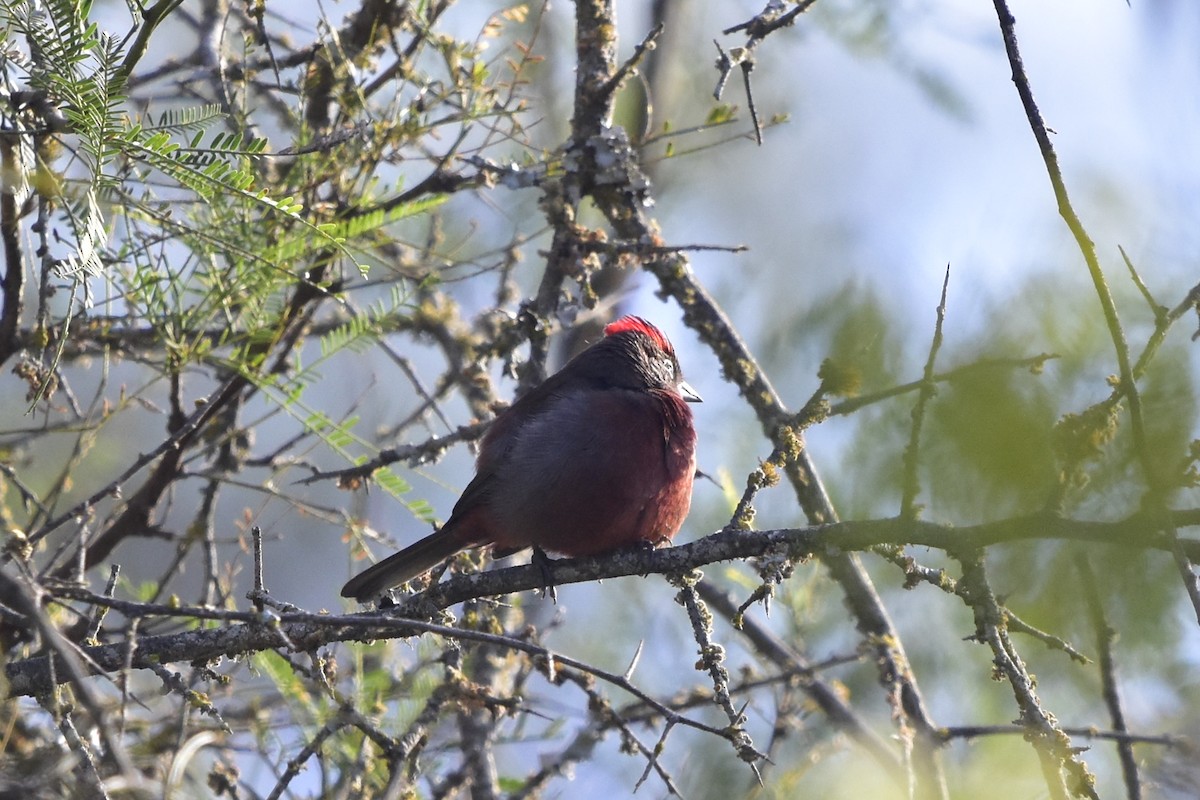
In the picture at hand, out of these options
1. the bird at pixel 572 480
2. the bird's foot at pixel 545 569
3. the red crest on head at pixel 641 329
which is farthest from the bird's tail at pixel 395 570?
the red crest on head at pixel 641 329

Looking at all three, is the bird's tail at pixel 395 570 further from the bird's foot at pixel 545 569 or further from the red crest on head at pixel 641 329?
the red crest on head at pixel 641 329

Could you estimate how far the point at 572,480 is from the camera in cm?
475

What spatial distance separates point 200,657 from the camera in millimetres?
3459

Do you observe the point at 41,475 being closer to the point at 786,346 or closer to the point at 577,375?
the point at 577,375

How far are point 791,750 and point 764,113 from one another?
4.98 metres

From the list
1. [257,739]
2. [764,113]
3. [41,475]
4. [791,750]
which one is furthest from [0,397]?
[764,113]

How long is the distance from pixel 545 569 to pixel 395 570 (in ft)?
2.93

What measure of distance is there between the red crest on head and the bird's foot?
1372 millimetres

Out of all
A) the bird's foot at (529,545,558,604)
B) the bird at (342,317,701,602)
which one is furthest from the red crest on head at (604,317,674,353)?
the bird's foot at (529,545,558,604)

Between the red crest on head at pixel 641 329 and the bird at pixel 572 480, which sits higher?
the red crest on head at pixel 641 329

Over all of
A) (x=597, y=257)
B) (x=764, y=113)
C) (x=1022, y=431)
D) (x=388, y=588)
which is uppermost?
(x=764, y=113)

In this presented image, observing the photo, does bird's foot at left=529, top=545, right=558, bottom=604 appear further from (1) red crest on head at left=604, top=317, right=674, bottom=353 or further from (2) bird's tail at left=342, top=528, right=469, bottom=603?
(1) red crest on head at left=604, top=317, right=674, bottom=353

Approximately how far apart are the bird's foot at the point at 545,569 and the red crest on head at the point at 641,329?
1372 mm

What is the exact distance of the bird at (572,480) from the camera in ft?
15.3
